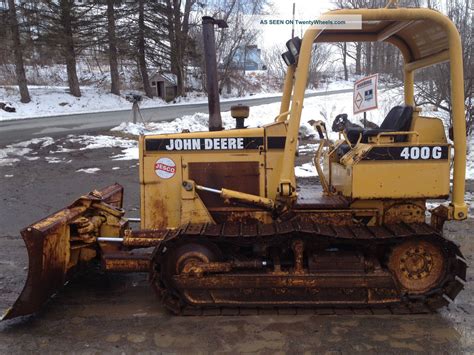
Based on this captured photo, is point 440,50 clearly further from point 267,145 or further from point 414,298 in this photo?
point 414,298

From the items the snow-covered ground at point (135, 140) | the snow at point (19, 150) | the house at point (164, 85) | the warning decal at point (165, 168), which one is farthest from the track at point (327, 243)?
the house at point (164, 85)

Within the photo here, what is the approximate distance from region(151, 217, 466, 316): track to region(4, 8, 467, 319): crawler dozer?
0.01 m

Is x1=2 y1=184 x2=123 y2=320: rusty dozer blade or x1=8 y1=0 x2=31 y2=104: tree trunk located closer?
x1=2 y1=184 x2=123 y2=320: rusty dozer blade

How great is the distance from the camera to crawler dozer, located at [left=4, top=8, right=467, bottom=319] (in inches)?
160

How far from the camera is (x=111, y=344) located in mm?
3674

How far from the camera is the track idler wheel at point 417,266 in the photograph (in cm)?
416

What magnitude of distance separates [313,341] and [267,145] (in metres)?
1.82

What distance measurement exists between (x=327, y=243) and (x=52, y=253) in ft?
8.10

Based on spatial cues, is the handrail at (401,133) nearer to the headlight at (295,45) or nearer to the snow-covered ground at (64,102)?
the headlight at (295,45)

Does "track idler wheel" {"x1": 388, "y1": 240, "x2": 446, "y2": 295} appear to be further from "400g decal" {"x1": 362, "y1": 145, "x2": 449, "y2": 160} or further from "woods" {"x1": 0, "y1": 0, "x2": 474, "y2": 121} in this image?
"woods" {"x1": 0, "y1": 0, "x2": 474, "y2": 121}

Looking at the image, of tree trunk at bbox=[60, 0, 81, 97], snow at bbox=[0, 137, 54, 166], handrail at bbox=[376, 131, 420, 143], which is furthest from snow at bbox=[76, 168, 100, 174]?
tree trunk at bbox=[60, 0, 81, 97]

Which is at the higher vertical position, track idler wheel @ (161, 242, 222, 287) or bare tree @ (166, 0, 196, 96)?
bare tree @ (166, 0, 196, 96)

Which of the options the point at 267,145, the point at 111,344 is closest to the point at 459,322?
the point at 267,145

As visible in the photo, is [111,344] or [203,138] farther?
[203,138]
